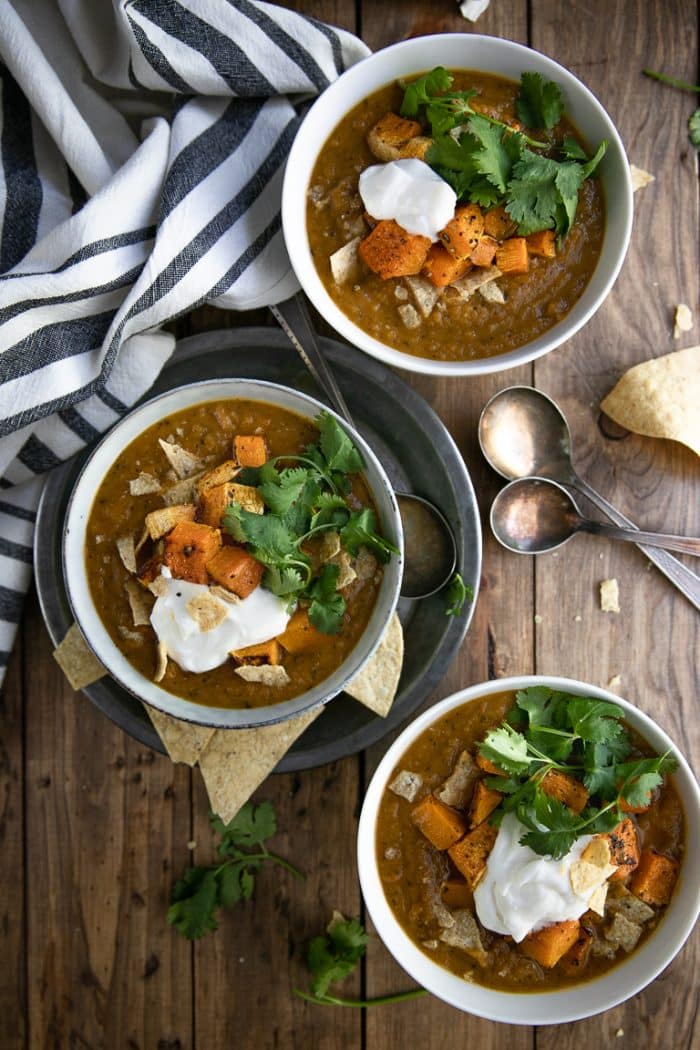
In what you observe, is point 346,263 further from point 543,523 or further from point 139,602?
point 139,602

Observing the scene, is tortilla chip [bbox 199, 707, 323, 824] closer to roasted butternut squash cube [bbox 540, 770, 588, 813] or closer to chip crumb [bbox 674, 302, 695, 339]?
roasted butternut squash cube [bbox 540, 770, 588, 813]

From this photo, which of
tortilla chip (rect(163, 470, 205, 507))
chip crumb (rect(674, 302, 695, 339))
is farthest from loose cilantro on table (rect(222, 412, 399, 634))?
chip crumb (rect(674, 302, 695, 339))

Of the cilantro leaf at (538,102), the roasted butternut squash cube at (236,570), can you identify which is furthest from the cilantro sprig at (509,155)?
the roasted butternut squash cube at (236,570)

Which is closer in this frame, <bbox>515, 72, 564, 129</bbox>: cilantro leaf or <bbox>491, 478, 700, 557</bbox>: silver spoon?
<bbox>515, 72, 564, 129</bbox>: cilantro leaf

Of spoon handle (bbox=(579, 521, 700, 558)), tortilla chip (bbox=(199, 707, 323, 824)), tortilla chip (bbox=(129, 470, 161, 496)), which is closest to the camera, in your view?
tortilla chip (bbox=(129, 470, 161, 496))

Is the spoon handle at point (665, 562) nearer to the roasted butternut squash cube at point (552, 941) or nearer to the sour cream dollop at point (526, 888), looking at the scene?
the sour cream dollop at point (526, 888)

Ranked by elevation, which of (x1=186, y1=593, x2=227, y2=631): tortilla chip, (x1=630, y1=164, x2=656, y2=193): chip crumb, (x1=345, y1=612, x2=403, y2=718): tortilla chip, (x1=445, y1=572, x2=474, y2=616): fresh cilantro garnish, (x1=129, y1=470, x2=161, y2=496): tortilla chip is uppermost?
(x1=630, y1=164, x2=656, y2=193): chip crumb

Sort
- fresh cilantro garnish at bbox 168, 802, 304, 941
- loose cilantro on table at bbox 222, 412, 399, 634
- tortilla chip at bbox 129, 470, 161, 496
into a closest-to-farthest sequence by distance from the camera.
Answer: loose cilantro on table at bbox 222, 412, 399, 634 → tortilla chip at bbox 129, 470, 161, 496 → fresh cilantro garnish at bbox 168, 802, 304, 941
